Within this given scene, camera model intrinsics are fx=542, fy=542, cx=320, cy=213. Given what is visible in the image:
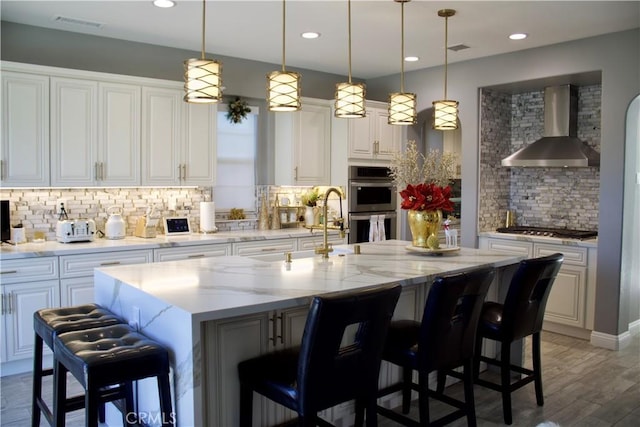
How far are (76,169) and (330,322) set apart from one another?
3.29 metres

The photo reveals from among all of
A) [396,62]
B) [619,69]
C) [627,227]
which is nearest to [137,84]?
[396,62]

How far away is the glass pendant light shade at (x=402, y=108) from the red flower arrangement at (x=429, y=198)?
0.53 m

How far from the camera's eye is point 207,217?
5.47m

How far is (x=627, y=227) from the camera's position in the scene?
4.87m

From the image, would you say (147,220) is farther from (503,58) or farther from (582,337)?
(582,337)

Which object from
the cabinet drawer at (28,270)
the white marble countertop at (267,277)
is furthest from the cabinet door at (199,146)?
the white marble countertop at (267,277)

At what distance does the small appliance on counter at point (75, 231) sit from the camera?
4527 mm

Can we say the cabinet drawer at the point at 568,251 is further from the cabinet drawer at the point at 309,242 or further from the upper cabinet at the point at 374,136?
the cabinet drawer at the point at 309,242

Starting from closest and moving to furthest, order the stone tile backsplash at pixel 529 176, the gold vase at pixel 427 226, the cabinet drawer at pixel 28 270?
1. the gold vase at pixel 427 226
2. the cabinet drawer at pixel 28 270
3. the stone tile backsplash at pixel 529 176

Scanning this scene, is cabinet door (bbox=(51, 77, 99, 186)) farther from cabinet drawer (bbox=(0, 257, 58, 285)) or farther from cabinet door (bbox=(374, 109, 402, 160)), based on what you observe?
cabinet door (bbox=(374, 109, 402, 160))

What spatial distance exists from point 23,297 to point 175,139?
6.28ft

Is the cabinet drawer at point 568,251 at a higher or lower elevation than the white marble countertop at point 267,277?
lower

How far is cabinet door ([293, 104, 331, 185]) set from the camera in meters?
6.01

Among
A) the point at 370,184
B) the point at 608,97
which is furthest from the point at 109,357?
the point at 608,97
